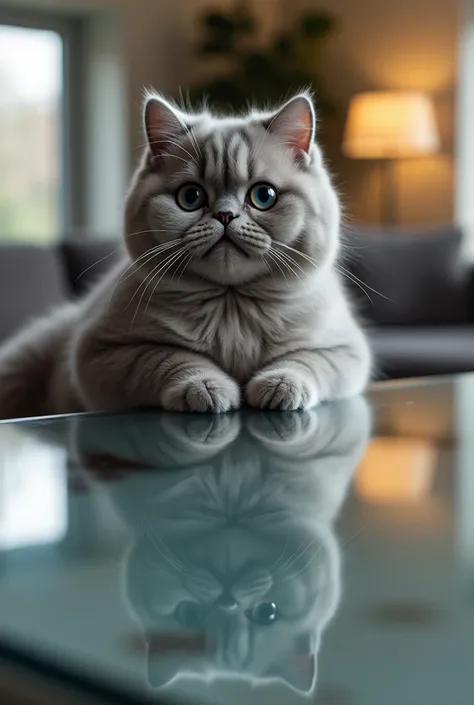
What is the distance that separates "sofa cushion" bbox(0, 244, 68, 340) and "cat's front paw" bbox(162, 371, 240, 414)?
7.45 feet

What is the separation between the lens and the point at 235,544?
539mm

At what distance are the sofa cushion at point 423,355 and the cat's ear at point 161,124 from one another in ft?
6.32

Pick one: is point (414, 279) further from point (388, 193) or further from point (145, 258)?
point (145, 258)

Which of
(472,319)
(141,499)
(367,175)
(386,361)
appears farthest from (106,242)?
(141,499)

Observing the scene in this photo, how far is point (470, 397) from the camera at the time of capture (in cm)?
122

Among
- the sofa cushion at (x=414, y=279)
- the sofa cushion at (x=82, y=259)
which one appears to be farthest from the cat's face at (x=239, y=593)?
the sofa cushion at (x=414, y=279)

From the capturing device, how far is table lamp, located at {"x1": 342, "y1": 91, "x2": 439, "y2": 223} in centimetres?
512

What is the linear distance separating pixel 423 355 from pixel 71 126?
3.09 metres

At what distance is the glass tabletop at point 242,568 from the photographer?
37 centimetres

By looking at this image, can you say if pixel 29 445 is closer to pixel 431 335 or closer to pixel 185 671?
pixel 185 671

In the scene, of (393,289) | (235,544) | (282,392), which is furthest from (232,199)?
(393,289)

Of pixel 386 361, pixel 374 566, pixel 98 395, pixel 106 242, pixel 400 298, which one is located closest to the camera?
pixel 374 566

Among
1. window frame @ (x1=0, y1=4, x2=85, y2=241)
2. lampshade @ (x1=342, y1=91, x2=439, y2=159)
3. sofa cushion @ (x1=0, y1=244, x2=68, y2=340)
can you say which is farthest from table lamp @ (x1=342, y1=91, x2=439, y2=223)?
sofa cushion @ (x1=0, y1=244, x2=68, y2=340)

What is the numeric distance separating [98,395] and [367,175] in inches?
184
